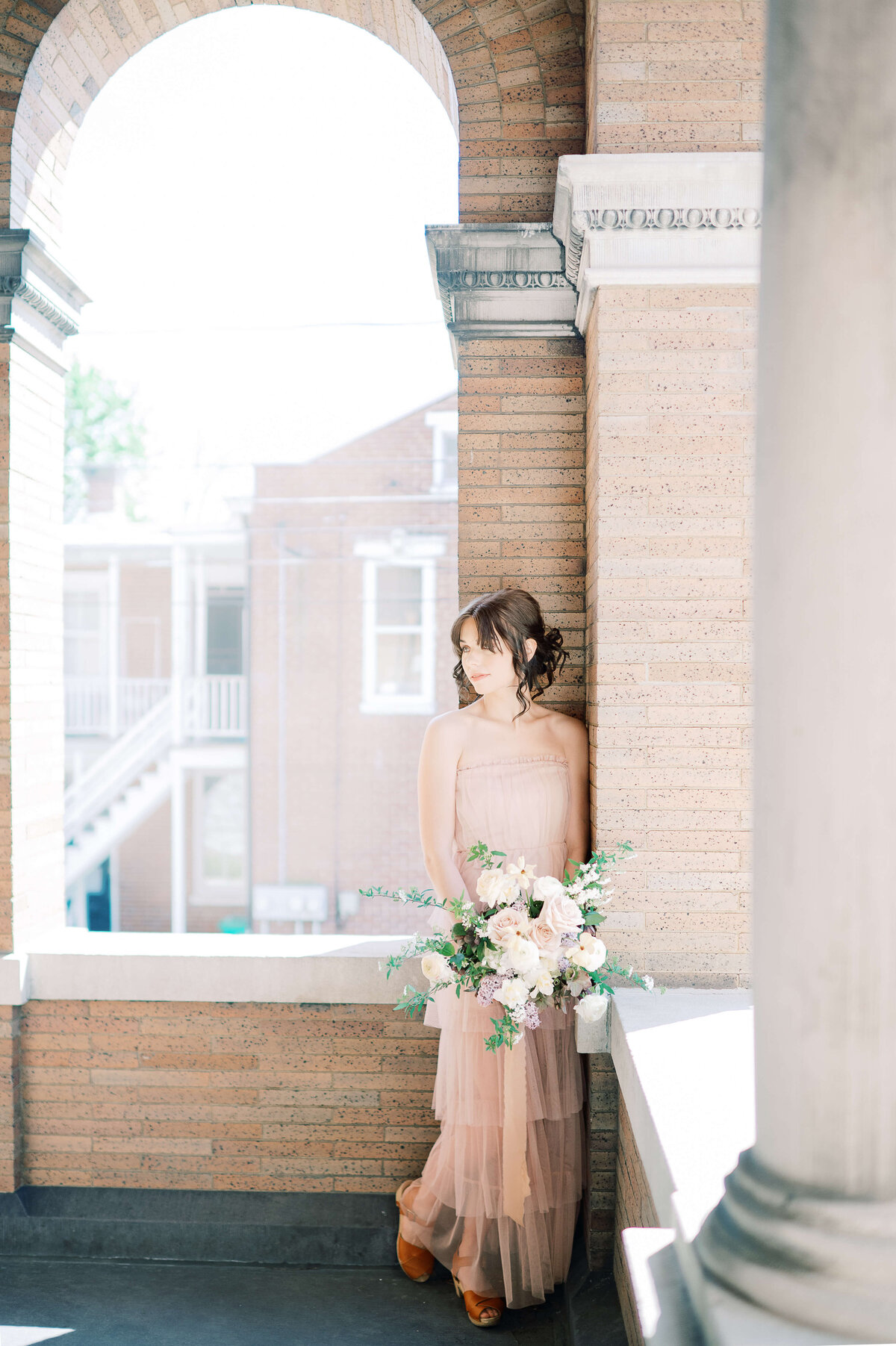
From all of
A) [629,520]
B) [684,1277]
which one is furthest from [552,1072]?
[629,520]

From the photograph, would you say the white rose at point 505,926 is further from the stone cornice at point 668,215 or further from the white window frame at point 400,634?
the white window frame at point 400,634

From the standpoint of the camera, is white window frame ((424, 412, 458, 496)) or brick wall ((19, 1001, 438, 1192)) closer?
brick wall ((19, 1001, 438, 1192))

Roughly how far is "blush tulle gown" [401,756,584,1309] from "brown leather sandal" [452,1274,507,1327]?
2cm

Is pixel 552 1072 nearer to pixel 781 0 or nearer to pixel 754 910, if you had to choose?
pixel 754 910

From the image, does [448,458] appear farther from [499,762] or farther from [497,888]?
[497,888]

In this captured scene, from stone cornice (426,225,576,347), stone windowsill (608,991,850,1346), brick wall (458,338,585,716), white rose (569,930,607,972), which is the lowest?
stone windowsill (608,991,850,1346)

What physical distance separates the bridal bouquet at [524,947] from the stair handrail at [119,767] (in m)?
10.2

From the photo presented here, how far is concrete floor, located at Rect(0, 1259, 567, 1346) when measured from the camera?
296cm

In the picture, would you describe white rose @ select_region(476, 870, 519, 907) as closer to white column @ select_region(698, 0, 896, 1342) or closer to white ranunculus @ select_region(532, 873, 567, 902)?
white ranunculus @ select_region(532, 873, 567, 902)

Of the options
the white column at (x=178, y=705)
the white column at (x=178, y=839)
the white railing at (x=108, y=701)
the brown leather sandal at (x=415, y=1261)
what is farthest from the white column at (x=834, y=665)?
the white railing at (x=108, y=701)

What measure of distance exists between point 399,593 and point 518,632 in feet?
27.7

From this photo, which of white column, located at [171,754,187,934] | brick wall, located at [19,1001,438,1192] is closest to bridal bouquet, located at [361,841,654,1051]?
brick wall, located at [19,1001,438,1192]

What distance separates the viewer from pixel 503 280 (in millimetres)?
3379

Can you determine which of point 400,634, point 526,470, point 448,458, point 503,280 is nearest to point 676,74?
point 503,280
